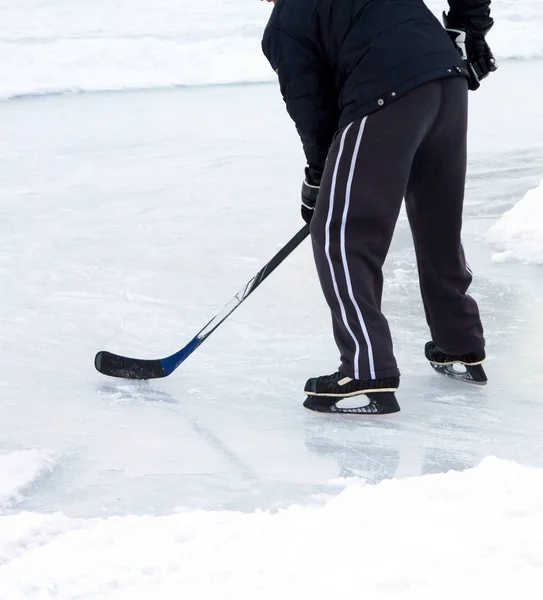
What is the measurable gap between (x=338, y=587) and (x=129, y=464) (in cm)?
69

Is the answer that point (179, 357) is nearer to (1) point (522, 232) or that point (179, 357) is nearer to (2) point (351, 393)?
(2) point (351, 393)

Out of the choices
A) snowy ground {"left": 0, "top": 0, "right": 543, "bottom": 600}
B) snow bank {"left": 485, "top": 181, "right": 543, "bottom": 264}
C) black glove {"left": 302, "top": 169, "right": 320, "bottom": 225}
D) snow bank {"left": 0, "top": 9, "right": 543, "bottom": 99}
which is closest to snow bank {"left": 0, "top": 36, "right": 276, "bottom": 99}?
snow bank {"left": 0, "top": 9, "right": 543, "bottom": 99}

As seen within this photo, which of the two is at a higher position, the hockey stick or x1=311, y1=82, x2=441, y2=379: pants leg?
x1=311, y1=82, x2=441, y2=379: pants leg

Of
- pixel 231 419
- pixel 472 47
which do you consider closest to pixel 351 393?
pixel 231 419

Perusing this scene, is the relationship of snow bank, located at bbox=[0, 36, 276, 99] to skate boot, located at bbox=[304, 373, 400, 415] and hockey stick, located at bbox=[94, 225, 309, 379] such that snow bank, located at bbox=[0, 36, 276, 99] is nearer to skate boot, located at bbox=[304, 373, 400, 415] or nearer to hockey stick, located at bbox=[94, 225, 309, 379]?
hockey stick, located at bbox=[94, 225, 309, 379]

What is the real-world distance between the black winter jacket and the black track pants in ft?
0.11

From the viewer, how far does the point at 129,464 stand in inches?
72.3

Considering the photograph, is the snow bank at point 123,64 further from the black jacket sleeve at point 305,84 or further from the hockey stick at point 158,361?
the black jacket sleeve at point 305,84

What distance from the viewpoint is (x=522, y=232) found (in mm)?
3262

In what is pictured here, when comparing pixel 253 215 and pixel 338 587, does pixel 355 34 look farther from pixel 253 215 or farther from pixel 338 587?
pixel 253 215

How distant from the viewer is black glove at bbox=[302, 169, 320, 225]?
6.63 feet

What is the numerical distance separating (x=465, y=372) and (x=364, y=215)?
1.76 feet

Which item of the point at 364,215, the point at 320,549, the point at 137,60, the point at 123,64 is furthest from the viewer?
the point at 137,60

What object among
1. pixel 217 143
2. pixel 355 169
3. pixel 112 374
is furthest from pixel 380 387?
pixel 217 143
